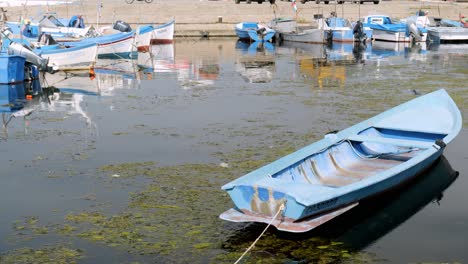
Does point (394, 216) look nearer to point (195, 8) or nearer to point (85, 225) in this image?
point (85, 225)

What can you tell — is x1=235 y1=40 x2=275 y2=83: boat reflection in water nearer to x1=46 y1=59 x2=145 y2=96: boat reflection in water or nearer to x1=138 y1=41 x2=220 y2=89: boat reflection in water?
x1=138 y1=41 x2=220 y2=89: boat reflection in water

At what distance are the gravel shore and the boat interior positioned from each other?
38.2 m

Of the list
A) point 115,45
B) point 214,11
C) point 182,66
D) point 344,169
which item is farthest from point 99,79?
point 214,11

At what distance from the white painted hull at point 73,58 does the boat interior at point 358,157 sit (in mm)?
17784

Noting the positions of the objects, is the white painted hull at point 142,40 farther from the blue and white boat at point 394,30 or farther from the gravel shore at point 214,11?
the blue and white boat at point 394,30

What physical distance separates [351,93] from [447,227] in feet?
40.3

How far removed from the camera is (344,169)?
475 inches

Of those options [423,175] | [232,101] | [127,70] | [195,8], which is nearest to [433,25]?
[195,8]

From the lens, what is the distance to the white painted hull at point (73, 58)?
28391mm

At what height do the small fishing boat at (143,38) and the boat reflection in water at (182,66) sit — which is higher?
the small fishing boat at (143,38)

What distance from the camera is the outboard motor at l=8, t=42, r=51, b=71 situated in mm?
24578

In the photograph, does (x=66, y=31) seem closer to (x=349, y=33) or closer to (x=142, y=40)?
(x=142, y=40)

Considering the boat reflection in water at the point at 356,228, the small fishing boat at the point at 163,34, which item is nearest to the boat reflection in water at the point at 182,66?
the small fishing boat at the point at 163,34

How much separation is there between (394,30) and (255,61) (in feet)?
50.9
